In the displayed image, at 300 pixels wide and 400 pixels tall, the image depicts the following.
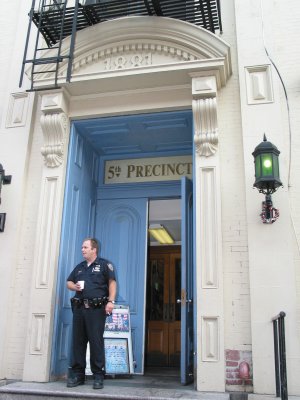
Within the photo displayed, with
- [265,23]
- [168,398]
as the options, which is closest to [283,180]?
[265,23]

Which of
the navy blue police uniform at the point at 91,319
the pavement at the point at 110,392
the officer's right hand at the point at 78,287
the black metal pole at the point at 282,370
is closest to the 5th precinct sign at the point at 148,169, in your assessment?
the navy blue police uniform at the point at 91,319

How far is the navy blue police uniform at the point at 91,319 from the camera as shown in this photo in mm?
4621

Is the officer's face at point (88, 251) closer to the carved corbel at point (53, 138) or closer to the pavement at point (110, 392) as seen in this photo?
the carved corbel at point (53, 138)

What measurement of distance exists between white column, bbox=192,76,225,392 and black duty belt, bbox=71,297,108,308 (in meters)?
1.05

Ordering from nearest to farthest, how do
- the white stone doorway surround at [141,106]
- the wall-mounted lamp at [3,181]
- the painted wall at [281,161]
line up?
the painted wall at [281,161], the white stone doorway surround at [141,106], the wall-mounted lamp at [3,181]

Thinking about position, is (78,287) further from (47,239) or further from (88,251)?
(47,239)

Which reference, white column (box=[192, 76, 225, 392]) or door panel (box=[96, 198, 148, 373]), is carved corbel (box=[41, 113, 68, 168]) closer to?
door panel (box=[96, 198, 148, 373])

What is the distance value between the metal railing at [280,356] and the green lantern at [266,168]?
135 centimetres

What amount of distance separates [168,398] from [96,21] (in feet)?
15.3

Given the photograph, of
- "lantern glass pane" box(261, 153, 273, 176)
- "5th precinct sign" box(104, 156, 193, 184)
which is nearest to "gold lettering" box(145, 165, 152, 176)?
"5th precinct sign" box(104, 156, 193, 184)

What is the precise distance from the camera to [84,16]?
5.67 meters

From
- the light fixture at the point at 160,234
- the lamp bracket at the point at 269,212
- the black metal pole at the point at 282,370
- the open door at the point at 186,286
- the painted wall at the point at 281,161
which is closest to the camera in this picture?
the black metal pole at the point at 282,370

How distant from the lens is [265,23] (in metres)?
5.72

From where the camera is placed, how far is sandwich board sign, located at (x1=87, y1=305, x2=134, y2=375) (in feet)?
17.7
